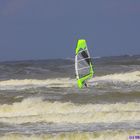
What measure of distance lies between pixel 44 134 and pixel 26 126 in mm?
1755

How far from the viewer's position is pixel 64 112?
1698 centimetres

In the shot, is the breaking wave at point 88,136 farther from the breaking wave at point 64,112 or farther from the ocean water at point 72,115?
the breaking wave at point 64,112

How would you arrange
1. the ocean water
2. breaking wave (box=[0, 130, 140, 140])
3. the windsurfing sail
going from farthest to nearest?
the windsurfing sail, the ocean water, breaking wave (box=[0, 130, 140, 140])

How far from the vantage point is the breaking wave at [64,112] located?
14.5 m

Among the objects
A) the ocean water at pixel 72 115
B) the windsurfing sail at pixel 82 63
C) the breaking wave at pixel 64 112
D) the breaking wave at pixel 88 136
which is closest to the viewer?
the breaking wave at pixel 88 136

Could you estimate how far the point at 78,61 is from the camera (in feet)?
62.7

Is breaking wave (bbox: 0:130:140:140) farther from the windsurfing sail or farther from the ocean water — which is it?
the windsurfing sail

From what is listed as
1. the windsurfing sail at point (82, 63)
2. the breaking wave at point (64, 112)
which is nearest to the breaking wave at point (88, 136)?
the breaking wave at point (64, 112)

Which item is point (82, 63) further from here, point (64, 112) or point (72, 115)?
point (72, 115)

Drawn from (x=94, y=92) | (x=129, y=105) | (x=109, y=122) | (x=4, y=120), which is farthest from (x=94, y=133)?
(x=94, y=92)

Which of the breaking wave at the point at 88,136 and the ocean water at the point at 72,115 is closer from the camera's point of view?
the breaking wave at the point at 88,136

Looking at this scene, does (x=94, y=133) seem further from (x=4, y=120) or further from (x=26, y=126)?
(x=4, y=120)

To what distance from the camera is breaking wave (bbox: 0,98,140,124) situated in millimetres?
14453

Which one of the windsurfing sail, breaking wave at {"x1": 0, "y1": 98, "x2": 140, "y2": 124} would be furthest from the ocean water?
the windsurfing sail
